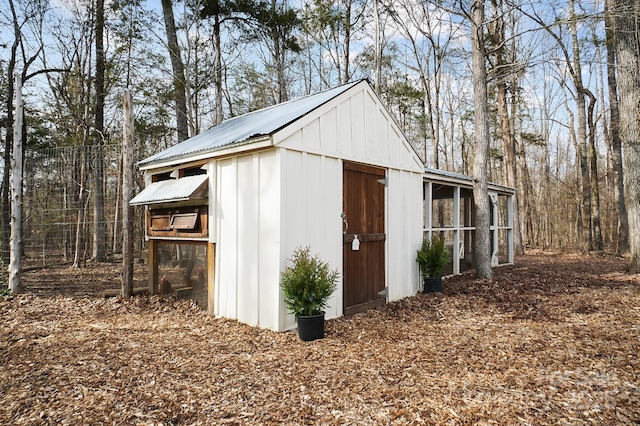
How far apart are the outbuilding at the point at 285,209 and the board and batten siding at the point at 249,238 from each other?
14mm

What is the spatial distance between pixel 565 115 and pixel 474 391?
1967 centimetres

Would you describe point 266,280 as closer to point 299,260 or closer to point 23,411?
point 299,260

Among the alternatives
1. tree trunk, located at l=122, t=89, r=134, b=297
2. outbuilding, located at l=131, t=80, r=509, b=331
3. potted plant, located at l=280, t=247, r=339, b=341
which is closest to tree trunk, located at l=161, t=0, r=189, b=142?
tree trunk, located at l=122, t=89, r=134, b=297

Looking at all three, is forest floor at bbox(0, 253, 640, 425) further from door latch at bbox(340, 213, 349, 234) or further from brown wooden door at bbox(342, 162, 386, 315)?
door latch at bbox(340, 213, 349, 234)

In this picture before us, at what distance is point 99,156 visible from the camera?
22.6ft

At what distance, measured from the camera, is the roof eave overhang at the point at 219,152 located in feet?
14.8

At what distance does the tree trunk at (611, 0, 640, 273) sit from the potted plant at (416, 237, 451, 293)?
5.26 metres

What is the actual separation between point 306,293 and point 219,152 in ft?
7.46

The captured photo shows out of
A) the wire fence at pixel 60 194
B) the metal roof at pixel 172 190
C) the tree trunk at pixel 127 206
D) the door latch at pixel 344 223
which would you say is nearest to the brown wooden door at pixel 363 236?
the door latch at pixel 344 223

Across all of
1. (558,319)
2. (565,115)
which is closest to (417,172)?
(558,319)

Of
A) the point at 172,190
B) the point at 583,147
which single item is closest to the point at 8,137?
the point at 172,190

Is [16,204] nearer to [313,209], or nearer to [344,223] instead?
[313,209]

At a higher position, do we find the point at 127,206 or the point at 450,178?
the point at 450,178

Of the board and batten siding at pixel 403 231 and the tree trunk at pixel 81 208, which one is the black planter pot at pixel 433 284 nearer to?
the board and batten siding at pixel 403 231
